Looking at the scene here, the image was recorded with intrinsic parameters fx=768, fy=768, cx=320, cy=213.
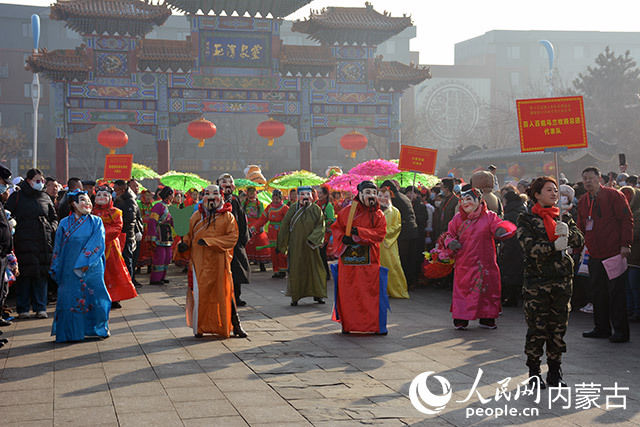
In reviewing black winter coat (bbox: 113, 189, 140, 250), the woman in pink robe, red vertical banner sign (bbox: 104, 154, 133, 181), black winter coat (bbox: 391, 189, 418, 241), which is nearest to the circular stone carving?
red vertical banner sign (bbox: 104, 154, 133, 181)

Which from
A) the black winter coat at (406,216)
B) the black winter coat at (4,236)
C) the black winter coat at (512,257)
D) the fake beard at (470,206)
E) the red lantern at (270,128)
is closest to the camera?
the black winter coat at (4,236)

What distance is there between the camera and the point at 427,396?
5250 millimetres

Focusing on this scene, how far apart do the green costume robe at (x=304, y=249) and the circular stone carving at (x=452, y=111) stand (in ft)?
147

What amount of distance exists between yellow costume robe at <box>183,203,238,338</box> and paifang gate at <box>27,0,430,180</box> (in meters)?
19.7

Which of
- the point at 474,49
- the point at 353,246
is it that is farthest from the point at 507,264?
the point at 474,49

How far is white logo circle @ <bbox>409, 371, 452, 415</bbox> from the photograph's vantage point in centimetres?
501

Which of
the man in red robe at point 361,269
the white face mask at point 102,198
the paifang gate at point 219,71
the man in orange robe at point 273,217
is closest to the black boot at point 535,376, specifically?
the man in red robe at point 361,269

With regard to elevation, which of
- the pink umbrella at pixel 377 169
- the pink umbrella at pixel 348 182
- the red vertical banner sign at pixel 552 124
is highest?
the red vertical banner sign at pixel 552 124

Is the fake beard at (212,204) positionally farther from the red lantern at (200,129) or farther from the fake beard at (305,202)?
the red lantern at (200,129)

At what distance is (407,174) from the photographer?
15750 mm

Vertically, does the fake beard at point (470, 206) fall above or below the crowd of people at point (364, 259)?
above

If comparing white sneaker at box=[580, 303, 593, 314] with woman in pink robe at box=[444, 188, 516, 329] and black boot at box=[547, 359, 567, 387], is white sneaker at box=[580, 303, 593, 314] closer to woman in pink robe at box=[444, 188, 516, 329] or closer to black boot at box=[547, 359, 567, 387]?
woman in pink robe at box=[444, 188, 516, 329]

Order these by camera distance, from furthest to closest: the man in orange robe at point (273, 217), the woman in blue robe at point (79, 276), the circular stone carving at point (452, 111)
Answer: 1. the circular stone carving at point (452, 111)
2. the man in orange robe at point (273, 217)
3. the woman in blue robe at point (79, 276)

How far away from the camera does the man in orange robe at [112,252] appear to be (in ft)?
28.9
